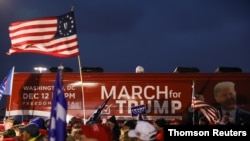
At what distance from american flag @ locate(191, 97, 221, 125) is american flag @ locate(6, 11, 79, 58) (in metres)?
3.54

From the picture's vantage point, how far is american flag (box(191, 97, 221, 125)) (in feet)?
45.7

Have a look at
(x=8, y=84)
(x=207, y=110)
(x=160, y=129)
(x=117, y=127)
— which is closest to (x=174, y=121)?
(x=207, y=110)

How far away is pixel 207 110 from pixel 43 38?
4.83m

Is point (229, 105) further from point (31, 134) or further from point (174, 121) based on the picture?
point (31, 134)

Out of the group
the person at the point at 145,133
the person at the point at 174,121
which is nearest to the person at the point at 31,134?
the person at the point at 145,133

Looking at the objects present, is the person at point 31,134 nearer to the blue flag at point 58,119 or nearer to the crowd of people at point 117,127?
the crowd of people at point 117,127

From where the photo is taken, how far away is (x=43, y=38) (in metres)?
13.4

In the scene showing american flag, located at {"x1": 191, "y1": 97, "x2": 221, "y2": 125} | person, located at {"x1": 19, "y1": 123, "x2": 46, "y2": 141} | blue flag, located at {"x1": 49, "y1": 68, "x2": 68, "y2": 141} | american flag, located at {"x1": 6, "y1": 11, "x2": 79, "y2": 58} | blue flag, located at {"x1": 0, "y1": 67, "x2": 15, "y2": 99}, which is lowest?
person, located at {"x1": 19, "y1": 123, "x2": 46, "y2": 141}

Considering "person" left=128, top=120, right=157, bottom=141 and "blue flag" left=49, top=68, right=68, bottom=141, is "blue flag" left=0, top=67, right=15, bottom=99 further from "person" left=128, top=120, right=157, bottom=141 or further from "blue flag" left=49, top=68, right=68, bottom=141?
"person" left=128, top=120, right=157, bottom=141

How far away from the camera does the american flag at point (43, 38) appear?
1328 cm

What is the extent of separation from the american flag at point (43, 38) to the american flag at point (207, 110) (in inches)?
139

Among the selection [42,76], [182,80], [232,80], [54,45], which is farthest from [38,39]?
[232,80]

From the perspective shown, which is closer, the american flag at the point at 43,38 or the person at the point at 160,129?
the person at the point at 160,129

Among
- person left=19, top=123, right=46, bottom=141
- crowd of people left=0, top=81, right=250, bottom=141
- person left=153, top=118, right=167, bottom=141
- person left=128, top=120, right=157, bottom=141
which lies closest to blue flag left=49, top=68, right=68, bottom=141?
crowd of people left=0, top=81, right=250, bottom=141
